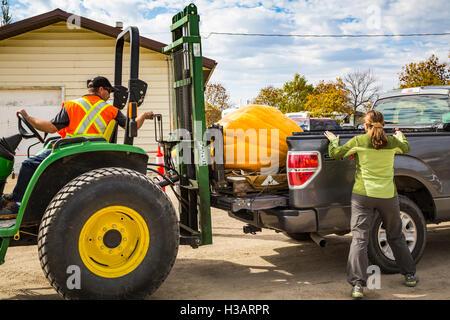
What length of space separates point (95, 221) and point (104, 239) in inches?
6.7

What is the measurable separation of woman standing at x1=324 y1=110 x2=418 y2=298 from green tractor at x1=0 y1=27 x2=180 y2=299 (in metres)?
1.73

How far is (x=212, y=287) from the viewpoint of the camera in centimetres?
491

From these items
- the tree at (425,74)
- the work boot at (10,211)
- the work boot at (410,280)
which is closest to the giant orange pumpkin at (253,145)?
the work boot at (410,280)

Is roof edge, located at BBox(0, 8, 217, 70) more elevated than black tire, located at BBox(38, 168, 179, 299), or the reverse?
roof edge, located at BBox(0, 8, 217, 70)

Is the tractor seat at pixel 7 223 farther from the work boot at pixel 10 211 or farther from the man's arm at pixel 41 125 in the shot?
the man's arm at pixel 41 125

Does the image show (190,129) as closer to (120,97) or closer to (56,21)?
(120,97)

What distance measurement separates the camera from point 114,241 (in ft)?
13.4

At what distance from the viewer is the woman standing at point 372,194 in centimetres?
467

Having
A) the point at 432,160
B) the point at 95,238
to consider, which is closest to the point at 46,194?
the point at 95,238

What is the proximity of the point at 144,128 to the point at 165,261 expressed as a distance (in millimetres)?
10917

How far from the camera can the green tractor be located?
12.7 feet

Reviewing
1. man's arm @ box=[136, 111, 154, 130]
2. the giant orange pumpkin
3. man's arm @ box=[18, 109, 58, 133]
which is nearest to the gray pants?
the giant orange pumpkin

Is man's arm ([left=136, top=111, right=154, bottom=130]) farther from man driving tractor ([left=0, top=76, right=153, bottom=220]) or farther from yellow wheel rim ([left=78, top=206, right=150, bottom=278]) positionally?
yellow wheel rim ([left=78, top=206, right=150, bottom=278])
